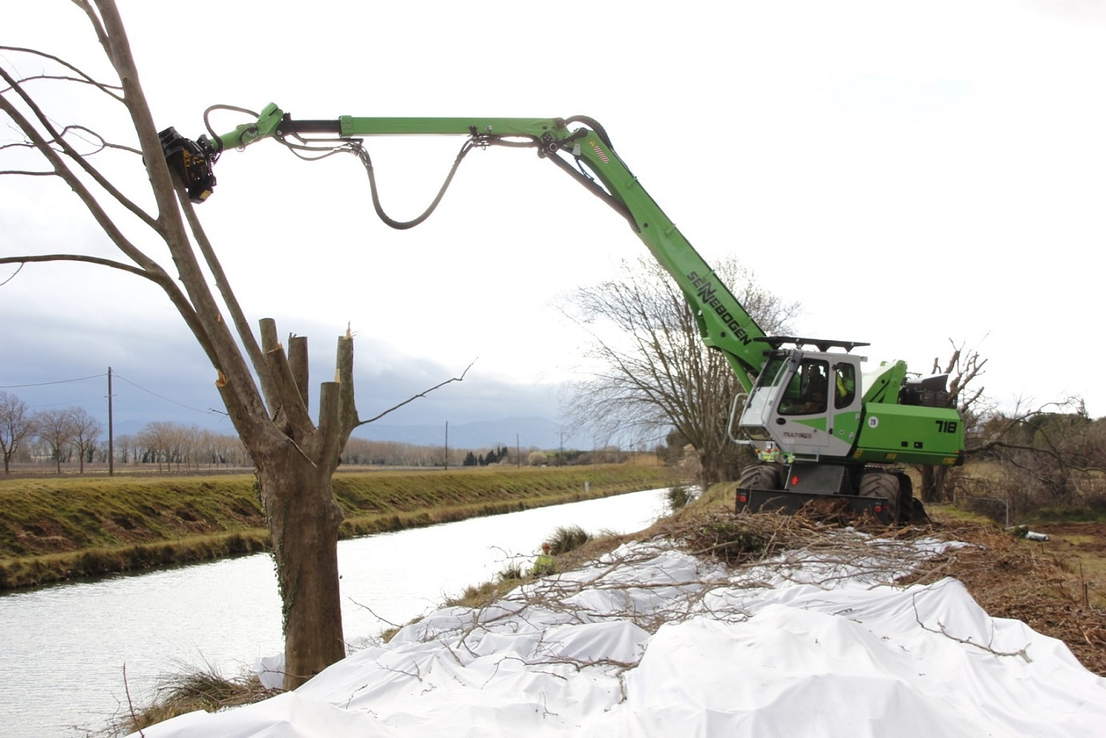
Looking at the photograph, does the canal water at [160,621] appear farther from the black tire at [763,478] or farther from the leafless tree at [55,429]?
the leafless tree at [55,429]

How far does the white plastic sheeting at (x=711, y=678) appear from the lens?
10.2 feet

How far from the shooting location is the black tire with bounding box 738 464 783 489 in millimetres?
10875

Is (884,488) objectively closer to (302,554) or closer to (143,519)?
(302,554)

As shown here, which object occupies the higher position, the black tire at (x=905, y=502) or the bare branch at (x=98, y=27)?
the bare branch at (x=98, y=27)

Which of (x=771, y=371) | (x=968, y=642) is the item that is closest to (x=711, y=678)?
(x=968, y=642)

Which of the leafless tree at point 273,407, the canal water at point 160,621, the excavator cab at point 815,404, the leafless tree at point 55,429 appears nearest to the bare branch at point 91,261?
the leafless tree at point 273,407

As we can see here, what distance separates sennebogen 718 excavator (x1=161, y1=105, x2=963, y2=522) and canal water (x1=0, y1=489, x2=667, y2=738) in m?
3.64

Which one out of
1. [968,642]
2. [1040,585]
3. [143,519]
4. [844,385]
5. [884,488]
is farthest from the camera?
[143,519]

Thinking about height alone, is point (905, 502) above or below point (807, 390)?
below

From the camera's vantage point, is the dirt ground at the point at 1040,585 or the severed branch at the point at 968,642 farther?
the dirt ground at the point at 1040,585

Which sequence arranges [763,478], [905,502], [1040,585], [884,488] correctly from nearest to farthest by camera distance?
[1040,585] → [884,488] → [905,502] → [763,478]

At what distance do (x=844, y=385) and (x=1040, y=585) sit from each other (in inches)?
174

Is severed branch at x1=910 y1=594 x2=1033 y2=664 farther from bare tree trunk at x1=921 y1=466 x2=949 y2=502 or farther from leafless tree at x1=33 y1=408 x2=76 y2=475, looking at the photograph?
leafless tree at x1=33 y1=408 x2=76 y2=475

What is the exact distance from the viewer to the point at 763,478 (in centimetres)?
1092
